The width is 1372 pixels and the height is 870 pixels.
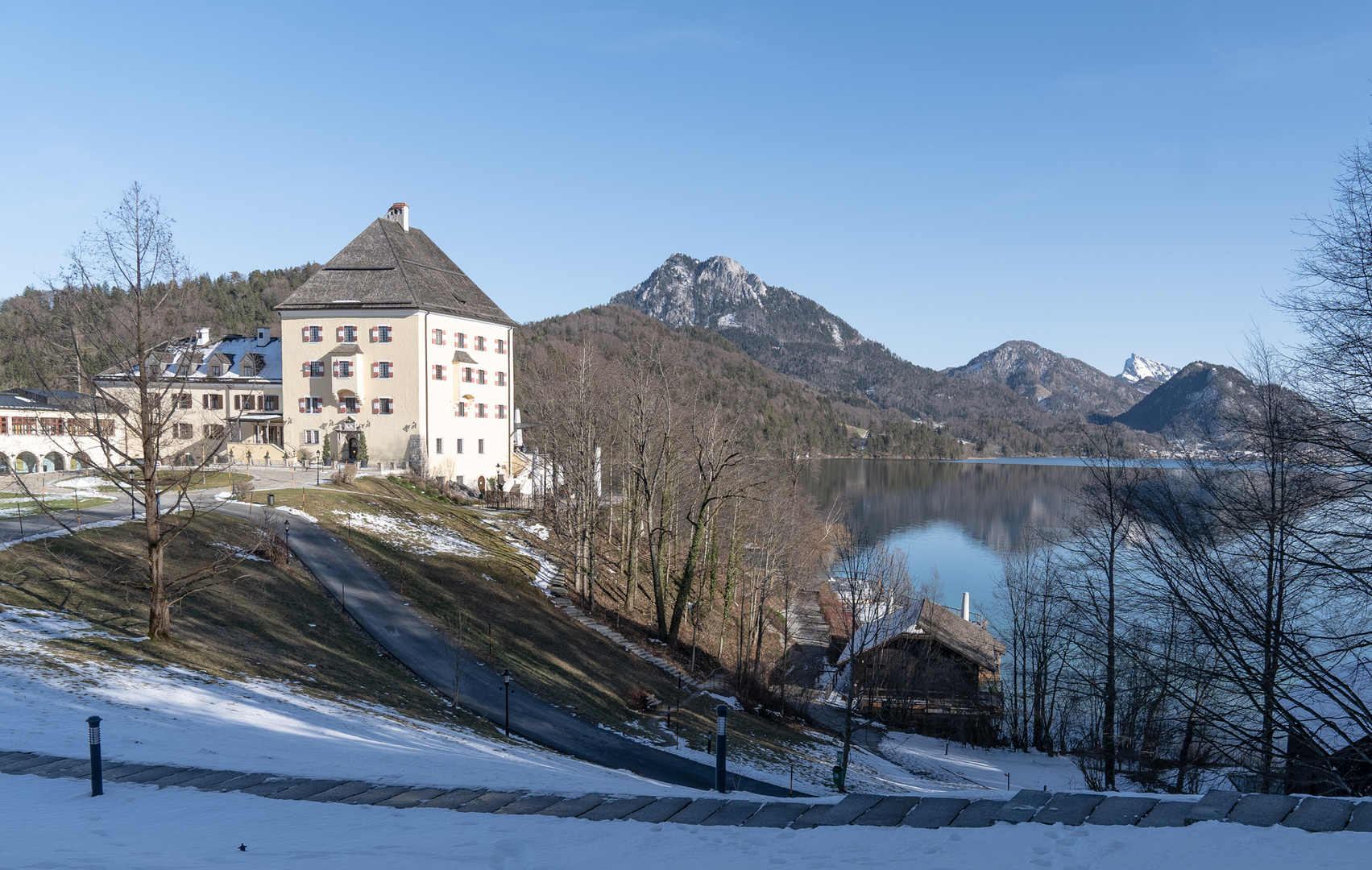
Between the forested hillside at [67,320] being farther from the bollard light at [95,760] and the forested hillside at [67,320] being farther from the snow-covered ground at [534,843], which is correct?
the snow-covered ground at [534,843]

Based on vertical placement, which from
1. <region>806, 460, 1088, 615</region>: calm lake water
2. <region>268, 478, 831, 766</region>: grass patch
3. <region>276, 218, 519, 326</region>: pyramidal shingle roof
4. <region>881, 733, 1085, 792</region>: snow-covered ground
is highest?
<region>276, 218, 519, 326</region>: pyramidal shingle roof

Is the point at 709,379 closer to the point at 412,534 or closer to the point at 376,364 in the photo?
the point at 376,364

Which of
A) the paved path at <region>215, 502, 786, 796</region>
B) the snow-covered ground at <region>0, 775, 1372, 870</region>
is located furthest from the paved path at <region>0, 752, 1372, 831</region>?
the paved path at <region>215, 502, 786, 796</region>

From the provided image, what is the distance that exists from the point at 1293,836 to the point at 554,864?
580cm

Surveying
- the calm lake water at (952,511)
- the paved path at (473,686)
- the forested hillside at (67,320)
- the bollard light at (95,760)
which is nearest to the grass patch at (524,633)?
the paved path at (473,686)

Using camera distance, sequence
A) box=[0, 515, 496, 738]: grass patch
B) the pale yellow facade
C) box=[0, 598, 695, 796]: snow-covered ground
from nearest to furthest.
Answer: box=[0, 598, 695, 796]: snow-covered ground
box=[0, 515, 496, 738]: grass patch
the pale yellow facade

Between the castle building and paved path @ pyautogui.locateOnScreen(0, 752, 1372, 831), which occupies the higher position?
the castle building

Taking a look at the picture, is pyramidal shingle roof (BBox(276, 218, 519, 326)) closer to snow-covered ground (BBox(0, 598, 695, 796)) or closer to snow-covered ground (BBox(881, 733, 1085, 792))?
snow-covered ground (BBox(0, 598, 695, 796))

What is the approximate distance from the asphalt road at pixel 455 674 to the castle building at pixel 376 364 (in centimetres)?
2131

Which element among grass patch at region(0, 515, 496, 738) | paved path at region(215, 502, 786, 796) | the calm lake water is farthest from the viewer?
the calm lake water

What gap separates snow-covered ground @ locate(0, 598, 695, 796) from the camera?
8914mm

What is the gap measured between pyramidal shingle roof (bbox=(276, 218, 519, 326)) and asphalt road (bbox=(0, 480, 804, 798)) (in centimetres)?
2406

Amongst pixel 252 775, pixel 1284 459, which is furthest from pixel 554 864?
pixel 1284 459

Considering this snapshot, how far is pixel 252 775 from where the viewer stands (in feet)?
27.4
